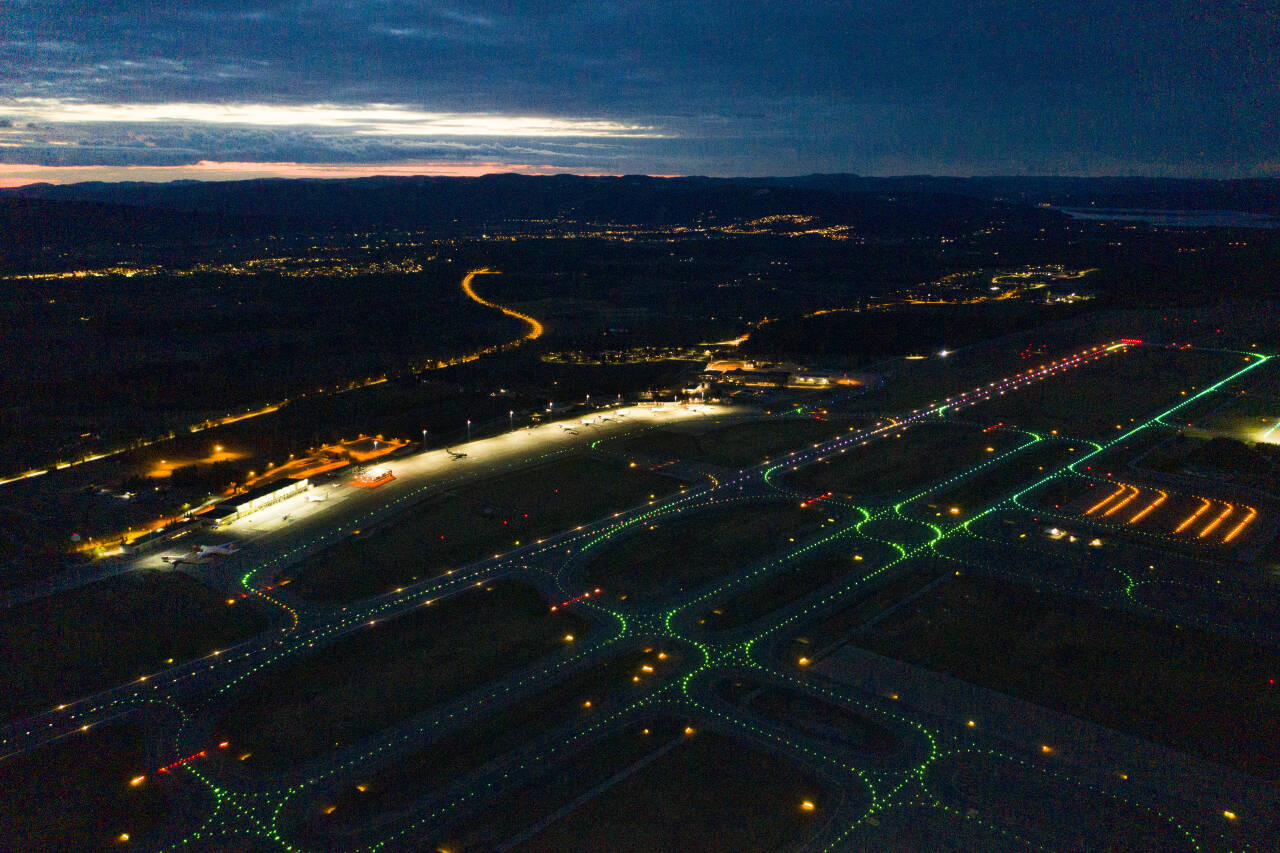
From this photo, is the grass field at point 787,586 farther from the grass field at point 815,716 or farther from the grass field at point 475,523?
the grass field at point 475,523

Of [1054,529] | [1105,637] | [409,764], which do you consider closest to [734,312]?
[1054,529]

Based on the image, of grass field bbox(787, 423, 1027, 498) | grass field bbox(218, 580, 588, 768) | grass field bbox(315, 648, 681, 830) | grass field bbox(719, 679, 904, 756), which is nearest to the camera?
grass field bbox(315, 648, 681, 830)

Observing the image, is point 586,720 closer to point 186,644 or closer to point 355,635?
point 355,635

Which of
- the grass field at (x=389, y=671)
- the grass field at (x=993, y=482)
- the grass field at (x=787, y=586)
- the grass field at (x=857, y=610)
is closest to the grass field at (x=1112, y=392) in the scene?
the grass field at (x=993, y=482)

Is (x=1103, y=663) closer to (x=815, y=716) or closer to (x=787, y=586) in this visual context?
(x=815, y=716)

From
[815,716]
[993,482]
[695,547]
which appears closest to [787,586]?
[695,547]

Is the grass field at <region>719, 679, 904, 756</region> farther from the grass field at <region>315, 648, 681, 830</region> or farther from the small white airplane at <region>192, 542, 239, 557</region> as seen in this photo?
the small white airplane at <region>192, 542, 239, 557</region>

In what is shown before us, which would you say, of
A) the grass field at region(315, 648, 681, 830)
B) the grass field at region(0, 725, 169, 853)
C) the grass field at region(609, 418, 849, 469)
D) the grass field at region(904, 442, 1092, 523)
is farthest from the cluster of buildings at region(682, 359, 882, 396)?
the grass field at region(0, 725, 169, 853)
